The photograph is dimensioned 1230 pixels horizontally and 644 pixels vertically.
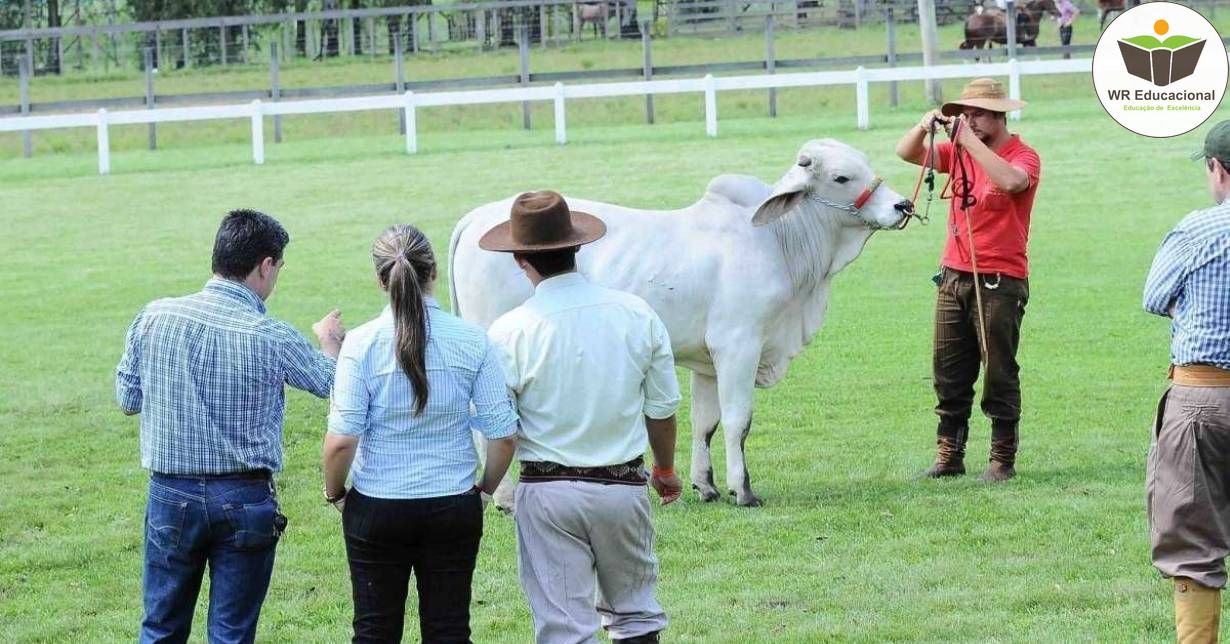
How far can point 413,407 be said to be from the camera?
17.2ft

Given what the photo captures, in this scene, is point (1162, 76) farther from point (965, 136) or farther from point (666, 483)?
point (666, 483)

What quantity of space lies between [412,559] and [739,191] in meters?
4.40

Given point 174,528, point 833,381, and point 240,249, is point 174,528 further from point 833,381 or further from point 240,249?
point 833,381

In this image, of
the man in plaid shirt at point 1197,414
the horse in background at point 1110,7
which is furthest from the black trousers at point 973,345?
the horse in background at point 1110,7

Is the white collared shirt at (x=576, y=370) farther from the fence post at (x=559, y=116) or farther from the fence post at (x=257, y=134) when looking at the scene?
the fence post at (x=257, y=134)

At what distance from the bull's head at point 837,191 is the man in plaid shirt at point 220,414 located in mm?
3959

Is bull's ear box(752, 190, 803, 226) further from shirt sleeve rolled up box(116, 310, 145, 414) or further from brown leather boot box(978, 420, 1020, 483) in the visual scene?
shirt sleeve rolled up box(116, 310, 145, 414)

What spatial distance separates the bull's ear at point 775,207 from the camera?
29.6ft

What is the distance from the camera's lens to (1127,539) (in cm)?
796

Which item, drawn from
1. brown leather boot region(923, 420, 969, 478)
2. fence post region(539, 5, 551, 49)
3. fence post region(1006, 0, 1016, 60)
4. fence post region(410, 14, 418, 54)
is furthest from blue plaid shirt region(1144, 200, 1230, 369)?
fence post region(410, 14, 418, 54)

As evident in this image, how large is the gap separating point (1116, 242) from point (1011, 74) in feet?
28.5

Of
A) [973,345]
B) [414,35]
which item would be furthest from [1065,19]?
[973,345]

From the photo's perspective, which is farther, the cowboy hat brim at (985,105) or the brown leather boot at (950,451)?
the brown leather boot at (950,451)

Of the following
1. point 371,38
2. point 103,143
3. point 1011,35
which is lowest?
point 103,143
